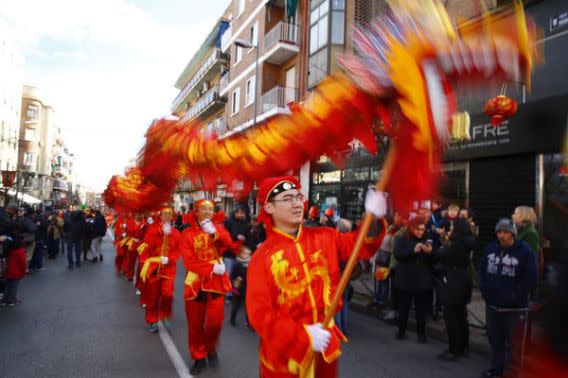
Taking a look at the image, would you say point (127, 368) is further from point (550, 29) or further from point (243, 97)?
point (243, 97)

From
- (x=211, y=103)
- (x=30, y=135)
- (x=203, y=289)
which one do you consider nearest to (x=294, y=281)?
(x=203, y=289)

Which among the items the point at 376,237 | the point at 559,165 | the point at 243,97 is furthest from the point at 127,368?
the point at 243,97

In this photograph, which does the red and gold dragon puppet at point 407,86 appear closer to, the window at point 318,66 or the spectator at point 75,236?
the spectator at point 75,236

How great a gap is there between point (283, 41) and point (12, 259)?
1466cm

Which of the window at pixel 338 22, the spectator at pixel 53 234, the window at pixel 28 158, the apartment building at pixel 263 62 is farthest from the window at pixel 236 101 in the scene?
the window at pixel 28 158

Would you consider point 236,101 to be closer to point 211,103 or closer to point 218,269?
point 211,103

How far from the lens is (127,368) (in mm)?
4816

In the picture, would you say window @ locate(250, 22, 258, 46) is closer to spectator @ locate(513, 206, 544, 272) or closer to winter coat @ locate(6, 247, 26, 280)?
winter coat @ locate(6, 247, 26, 280)

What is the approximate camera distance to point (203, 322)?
4875mm

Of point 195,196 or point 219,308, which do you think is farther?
point 195,196

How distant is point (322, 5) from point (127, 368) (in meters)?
15.7

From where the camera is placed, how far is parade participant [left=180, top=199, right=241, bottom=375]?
4785 mm

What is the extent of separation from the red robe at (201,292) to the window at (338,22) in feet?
42.6

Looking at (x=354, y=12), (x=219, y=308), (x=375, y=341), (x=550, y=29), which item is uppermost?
(x=354, y=12)
